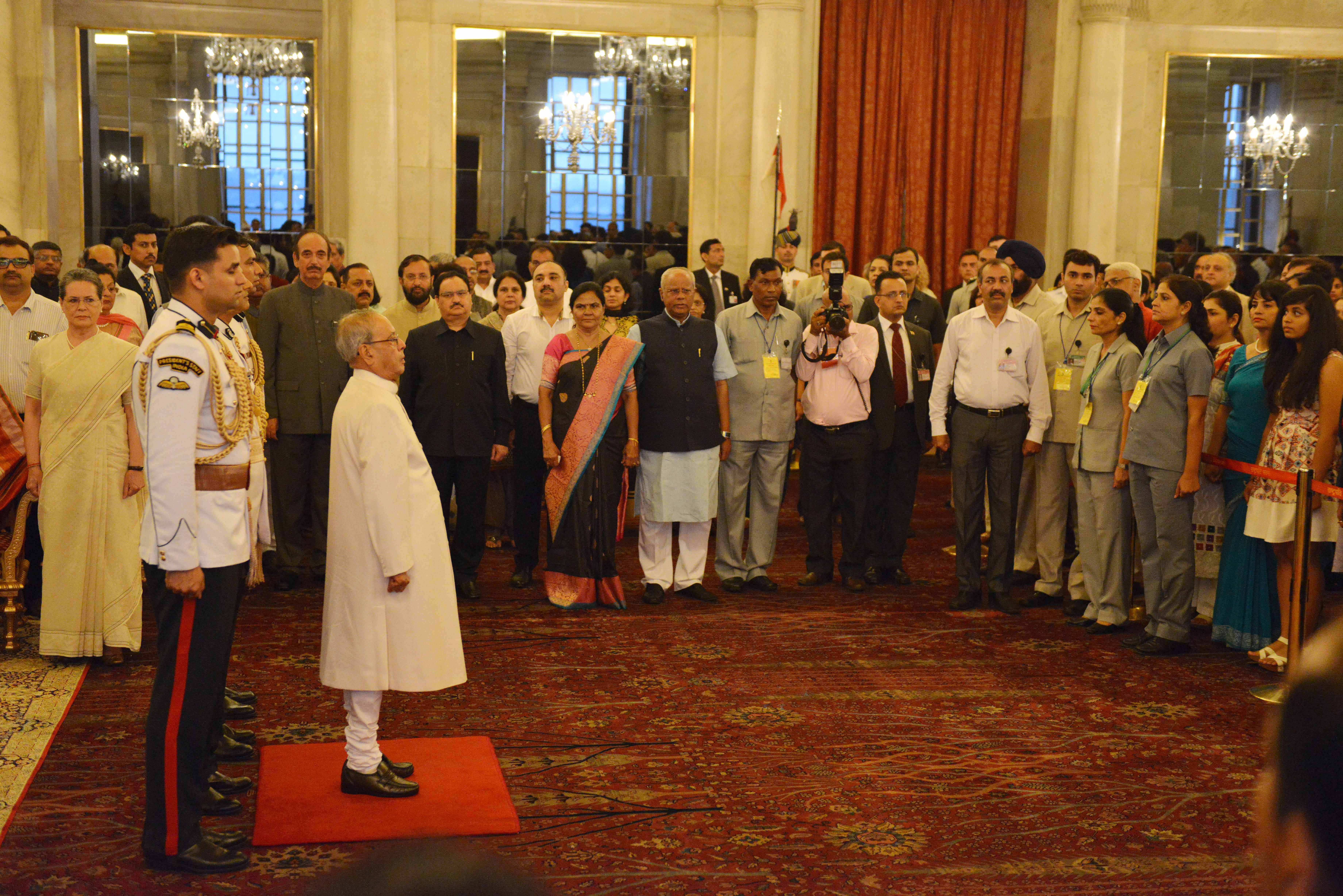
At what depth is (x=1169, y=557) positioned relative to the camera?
5414mm

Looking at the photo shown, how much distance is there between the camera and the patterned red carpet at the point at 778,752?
3230 millimetres

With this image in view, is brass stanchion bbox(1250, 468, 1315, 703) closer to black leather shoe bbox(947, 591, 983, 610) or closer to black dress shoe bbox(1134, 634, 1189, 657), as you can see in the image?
black dress shoe bbox(1134, 634, 1189, 657)

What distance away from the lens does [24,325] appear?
5457 mm

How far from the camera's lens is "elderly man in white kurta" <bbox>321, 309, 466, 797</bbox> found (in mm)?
3432

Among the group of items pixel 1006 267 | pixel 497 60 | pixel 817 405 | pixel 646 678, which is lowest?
pixel 646 678

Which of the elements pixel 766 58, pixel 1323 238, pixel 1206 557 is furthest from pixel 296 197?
pixel 1323 238

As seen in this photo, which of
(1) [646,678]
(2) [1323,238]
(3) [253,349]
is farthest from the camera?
(2) [1323,238]

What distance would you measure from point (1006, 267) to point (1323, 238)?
7.94 m

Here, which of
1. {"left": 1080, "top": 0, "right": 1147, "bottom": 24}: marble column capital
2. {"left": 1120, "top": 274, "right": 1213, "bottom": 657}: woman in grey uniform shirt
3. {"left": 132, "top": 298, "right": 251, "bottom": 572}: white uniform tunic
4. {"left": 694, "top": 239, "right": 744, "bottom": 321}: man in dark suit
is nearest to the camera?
{"left": 132, "top": 298, "right": 251, "bottom": 572}: white uniform tunic

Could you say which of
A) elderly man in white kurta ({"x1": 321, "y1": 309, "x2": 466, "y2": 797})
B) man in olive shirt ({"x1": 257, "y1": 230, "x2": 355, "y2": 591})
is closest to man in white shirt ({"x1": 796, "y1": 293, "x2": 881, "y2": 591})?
man in olive shirt ({"x1": 257, "y1": 230, "x2": 355, "y2": 591})

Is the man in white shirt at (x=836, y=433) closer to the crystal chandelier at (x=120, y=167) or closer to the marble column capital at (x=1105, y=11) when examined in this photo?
the marble column capital at (x=1105, y=11)

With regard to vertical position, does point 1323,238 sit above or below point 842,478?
above

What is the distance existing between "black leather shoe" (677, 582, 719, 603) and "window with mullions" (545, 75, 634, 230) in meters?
5.77

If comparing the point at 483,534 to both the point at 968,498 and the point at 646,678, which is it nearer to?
the point at 646,678
